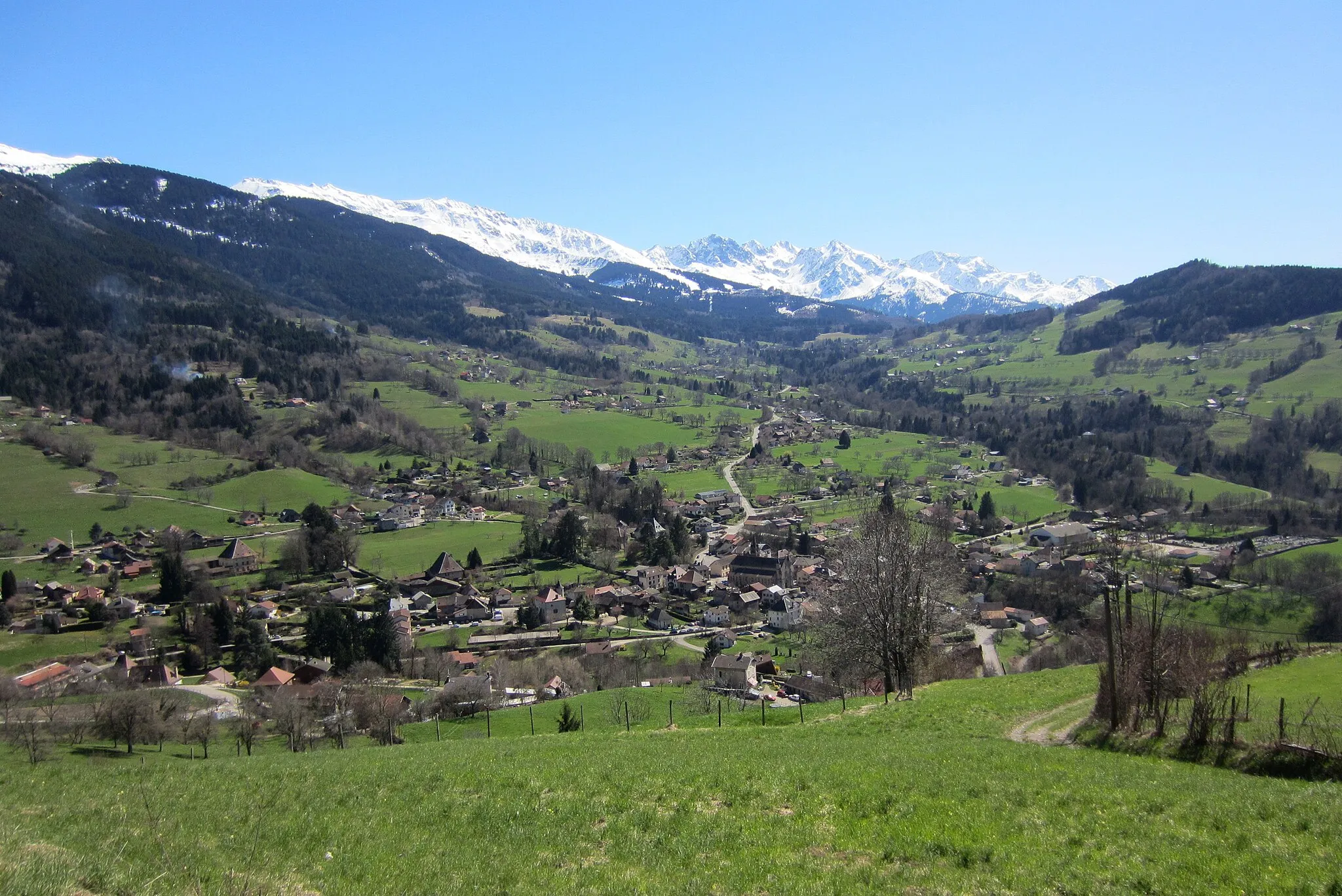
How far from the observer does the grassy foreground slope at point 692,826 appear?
24.1 feet

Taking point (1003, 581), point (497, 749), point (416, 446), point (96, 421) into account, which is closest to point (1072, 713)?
point (497, 749)

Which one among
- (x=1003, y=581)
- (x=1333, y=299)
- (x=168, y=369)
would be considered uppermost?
(x=1333, y=299)

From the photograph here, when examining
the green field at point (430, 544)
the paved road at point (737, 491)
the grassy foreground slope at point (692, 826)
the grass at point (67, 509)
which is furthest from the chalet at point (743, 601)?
the grass at point (67, 509)

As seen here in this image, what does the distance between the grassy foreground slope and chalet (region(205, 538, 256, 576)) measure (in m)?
56.4

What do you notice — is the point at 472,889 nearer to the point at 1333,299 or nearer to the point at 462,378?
the point at 462,378

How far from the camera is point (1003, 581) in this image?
6700cm

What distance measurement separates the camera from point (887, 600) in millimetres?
24703

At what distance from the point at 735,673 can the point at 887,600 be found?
18.9 meters

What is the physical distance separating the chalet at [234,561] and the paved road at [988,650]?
193 feet

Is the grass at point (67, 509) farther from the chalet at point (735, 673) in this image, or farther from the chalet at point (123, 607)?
the chalet at point (735, 673)

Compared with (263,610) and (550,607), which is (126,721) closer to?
(263,610)

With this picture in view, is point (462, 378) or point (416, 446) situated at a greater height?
point (462, 378)

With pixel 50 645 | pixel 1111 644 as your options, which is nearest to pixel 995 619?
pixel 1111 644

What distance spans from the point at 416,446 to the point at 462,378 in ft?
176
